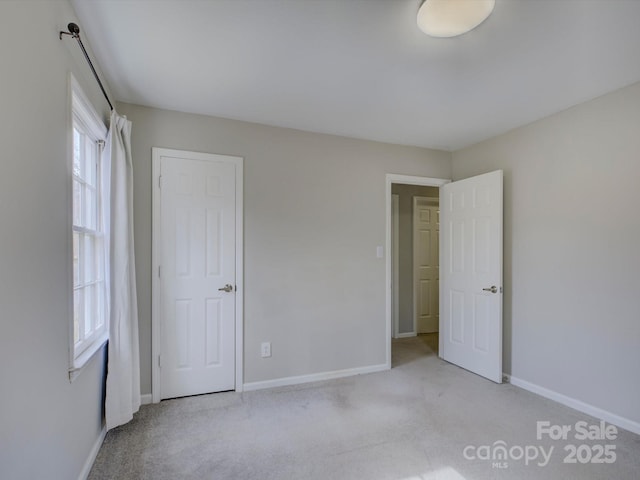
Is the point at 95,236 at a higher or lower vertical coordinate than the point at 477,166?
lower

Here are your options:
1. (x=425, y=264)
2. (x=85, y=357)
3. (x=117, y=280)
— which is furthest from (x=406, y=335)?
(x=85, y=357)

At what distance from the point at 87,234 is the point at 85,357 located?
0.76 meters

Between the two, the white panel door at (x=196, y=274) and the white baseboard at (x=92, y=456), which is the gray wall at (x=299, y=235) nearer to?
the white panel door at (x=196, y=274)

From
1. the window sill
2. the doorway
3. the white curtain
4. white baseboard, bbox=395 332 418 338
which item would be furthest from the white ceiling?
white baseboard, bbox=395 332 418 338

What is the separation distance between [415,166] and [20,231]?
342 cm

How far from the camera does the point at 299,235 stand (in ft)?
10.3

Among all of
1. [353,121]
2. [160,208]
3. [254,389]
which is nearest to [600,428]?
[254,389]

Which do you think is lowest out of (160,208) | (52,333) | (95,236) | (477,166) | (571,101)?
(52,333)

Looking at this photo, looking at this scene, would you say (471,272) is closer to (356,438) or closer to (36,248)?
(356,438)

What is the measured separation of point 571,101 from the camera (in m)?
2.54

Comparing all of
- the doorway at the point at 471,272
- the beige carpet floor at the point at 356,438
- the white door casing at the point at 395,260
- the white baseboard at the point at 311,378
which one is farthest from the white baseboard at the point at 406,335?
the beige carpet floor at the point at 356,438

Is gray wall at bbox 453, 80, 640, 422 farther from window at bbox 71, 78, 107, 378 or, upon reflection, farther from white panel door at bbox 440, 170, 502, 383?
window at bbox 71, 78, 107, 378

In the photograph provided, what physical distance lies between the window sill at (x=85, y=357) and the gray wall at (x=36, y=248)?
1.9 inches

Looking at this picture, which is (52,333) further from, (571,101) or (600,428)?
(571,101)
